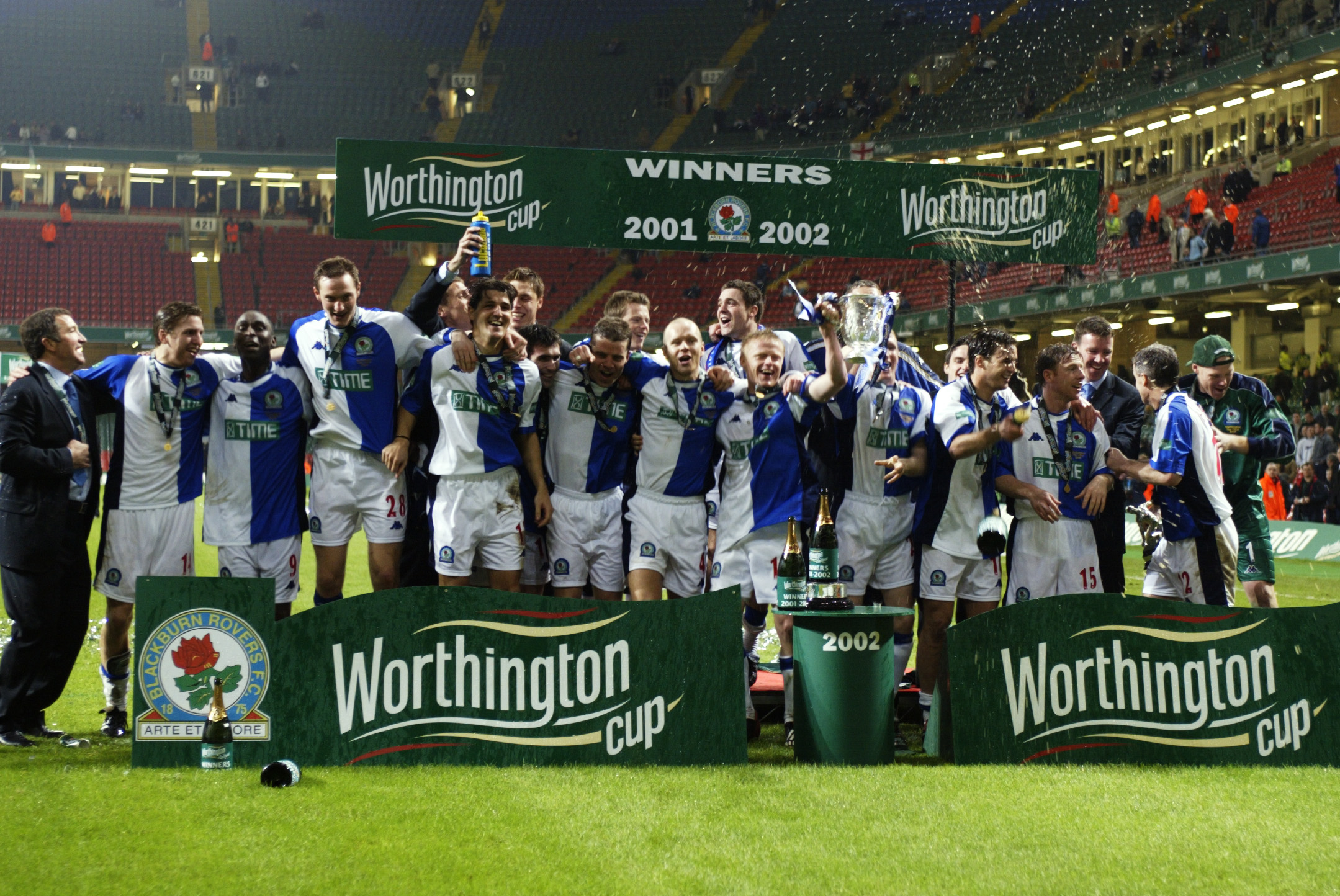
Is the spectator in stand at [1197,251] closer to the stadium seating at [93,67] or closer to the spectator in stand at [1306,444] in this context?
the spectator in stand at [1306,444]

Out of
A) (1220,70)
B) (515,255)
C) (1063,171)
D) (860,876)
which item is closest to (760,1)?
(515,255)

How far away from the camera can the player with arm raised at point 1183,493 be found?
269 inches

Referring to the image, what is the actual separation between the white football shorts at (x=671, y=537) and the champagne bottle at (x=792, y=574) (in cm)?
51

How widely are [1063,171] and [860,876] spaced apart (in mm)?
5564

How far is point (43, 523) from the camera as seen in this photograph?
571cm

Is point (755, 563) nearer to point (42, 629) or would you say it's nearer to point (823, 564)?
point (823, 564)

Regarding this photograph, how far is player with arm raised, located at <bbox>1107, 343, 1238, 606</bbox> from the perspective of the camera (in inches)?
269

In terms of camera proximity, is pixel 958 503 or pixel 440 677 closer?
pixel 440 677

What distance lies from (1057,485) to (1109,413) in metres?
0.91

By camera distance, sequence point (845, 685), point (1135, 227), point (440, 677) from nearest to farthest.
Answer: point (440, 677) < point (845, 685) < point (1135, 227)

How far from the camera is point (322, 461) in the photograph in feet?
21.1

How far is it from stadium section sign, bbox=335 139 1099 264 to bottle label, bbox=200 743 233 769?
10.6ft

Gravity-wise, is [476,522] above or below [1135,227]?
below

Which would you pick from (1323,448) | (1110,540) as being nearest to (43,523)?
(1110,540)
